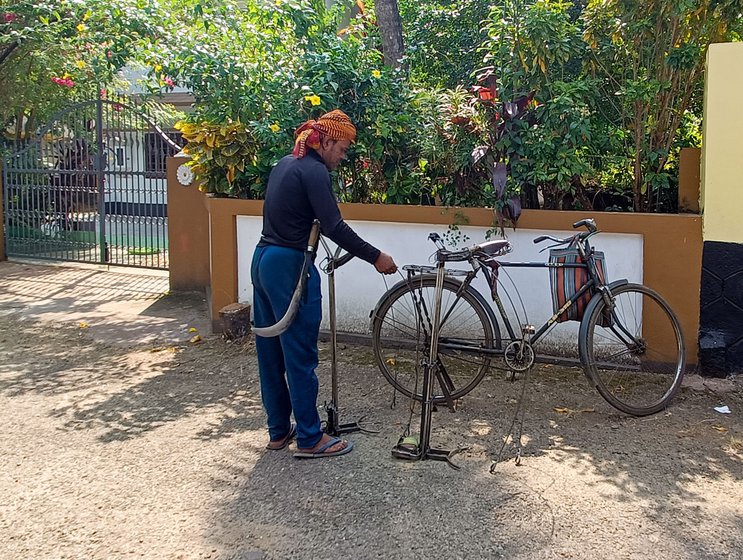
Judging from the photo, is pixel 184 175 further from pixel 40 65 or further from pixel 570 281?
pixel 570 281

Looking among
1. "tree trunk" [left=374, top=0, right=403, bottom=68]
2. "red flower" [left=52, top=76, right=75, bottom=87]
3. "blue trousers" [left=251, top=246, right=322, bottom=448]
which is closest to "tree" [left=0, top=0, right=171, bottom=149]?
"red flower" [left=52, top=76, right=75, bottom=87]

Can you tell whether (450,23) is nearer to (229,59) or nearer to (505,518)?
(229,59)

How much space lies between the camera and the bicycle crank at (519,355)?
4.82 m

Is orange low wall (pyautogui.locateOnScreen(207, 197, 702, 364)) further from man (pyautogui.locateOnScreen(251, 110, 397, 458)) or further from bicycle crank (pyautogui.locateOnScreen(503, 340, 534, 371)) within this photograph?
man (pyautogui.locateOnScreen(251, 110, 397, 458))

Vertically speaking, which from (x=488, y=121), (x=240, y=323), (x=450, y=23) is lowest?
(x=240, y=323)

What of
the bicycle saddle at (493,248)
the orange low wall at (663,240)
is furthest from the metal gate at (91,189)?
the bicycle saddle at (493,248)

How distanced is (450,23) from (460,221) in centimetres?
493

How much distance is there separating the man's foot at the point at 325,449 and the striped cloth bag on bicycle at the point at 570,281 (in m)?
1.64

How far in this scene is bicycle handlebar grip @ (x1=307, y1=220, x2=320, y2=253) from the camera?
13.8 feet

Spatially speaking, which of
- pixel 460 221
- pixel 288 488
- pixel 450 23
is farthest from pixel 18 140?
pixel 288 488

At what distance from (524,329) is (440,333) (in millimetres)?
541

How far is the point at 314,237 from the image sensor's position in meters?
4.21

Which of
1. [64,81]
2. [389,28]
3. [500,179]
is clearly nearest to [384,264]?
[500,179]

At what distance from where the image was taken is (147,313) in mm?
8148
